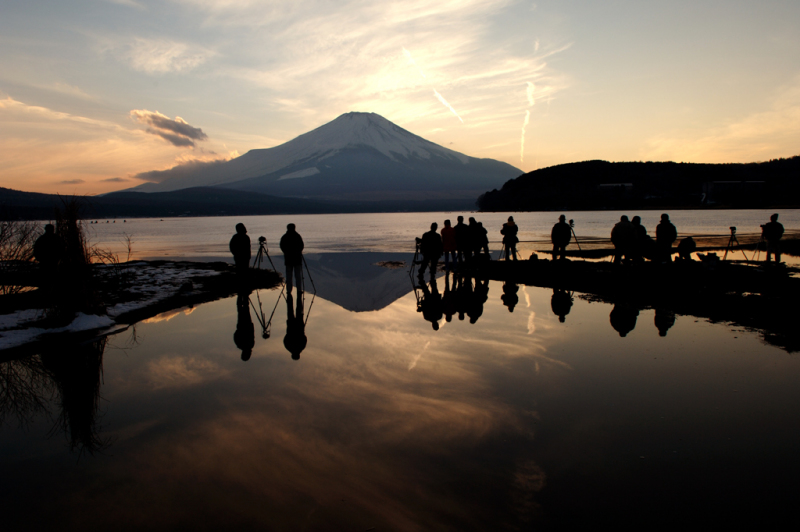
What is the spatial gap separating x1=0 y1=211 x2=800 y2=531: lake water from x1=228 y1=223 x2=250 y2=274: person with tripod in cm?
547

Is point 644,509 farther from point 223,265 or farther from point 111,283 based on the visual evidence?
point 223,265

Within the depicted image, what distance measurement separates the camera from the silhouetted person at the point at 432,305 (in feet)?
35.0

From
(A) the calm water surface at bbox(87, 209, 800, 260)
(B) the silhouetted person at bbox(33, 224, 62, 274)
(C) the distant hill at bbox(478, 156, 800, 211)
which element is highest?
(C) the distant hill at bbox(478, 156, 800, 211)

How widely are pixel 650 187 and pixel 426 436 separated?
173 meters

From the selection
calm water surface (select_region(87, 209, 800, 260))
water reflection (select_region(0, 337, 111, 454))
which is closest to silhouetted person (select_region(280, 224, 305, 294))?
water reflection (select_region(0, 337, 111, 454))

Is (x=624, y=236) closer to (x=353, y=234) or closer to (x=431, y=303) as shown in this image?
(x=431, y=303)

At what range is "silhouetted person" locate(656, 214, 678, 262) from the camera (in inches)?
609

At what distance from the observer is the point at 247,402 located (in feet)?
19.3

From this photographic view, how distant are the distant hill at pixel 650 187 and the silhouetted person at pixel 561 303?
459 feet

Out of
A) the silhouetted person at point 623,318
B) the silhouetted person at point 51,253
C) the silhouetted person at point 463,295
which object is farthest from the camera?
the silhouetted person at point 463,295

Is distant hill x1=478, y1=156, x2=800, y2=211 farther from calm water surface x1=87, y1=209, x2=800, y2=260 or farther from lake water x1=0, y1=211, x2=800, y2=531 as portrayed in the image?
lake water x1=0, y1=211, x2=800, y2=531

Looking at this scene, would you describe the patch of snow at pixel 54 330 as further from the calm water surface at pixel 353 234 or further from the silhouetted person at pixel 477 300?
the calm water surface at pixel 353 234

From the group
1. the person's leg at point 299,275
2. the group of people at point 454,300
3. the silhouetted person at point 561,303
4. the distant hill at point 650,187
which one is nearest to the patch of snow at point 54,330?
the person's leg at point 299,275

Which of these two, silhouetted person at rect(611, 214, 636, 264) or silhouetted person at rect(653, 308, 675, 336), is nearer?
silhouetted person at rect(653, 308, 675, 336)
